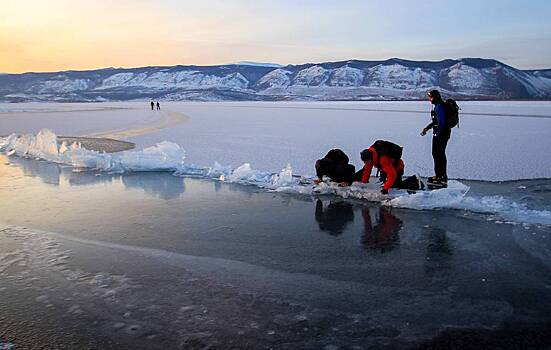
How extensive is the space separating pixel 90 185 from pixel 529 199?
263 inches

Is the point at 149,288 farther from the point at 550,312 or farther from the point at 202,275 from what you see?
the point at 550,312

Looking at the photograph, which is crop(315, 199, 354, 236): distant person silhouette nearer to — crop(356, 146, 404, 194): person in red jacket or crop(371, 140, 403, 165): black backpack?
crop(356, 146, 404, 194): person in red jacket

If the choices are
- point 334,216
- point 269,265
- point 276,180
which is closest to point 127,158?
point 276,180

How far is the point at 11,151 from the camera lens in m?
12.5

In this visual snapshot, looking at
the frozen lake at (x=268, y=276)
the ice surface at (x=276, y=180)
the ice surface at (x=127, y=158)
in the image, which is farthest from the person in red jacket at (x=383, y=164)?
the ice surface at (x=127, y=158)

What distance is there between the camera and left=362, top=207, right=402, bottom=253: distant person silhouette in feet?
15.3

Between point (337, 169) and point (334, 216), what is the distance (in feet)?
4.73

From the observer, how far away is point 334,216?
5.80 metres

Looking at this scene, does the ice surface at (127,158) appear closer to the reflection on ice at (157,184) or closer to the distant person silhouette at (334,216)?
the reflection on ice at (157,184)

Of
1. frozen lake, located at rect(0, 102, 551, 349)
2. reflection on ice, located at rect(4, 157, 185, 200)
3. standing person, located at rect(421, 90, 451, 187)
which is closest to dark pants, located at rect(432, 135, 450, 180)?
standing person, located at rect(421, 90, 451, 187)

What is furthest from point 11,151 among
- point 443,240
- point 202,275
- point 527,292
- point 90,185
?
point 527,292

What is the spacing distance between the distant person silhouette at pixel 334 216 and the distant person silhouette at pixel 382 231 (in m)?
0.22

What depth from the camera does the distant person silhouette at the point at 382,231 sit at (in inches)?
183

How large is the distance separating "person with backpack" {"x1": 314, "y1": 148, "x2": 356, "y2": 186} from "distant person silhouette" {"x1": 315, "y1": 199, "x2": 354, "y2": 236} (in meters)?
0.67
